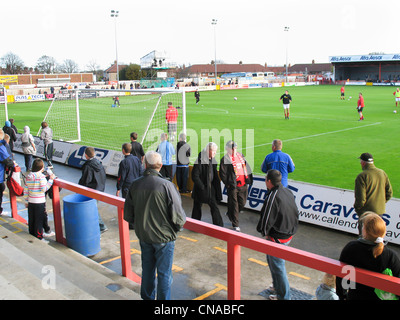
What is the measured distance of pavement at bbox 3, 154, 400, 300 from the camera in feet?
19.8

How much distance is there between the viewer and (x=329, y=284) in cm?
400

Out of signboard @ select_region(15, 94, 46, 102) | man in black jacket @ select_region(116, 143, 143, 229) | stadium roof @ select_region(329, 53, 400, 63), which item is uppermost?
stadium roof @ select_region(329, 53, 400, 63)

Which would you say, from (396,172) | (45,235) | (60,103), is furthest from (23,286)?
(60,103)

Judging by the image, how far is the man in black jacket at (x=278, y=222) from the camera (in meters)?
5.48

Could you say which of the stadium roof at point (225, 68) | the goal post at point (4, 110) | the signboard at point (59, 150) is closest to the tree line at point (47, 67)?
the stadium roof at point (225, 68)

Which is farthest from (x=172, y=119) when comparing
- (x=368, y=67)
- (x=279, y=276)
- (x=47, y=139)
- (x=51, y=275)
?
(x=368, y=67)

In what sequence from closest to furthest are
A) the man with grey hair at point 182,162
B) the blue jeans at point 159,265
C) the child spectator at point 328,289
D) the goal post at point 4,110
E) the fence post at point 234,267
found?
the child spectator at point 328,289
the fence post at point 234,267
the blue jeans at point 159,265
the man with grey hair at point 182,162
the goal post at point 4,110

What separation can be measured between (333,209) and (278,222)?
3.77m

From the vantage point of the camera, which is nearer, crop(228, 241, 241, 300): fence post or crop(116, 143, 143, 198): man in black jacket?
crop(228, 241, 241, 300): fence post

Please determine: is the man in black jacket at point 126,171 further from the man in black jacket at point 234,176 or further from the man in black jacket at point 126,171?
the man in black jacket at point 234,176

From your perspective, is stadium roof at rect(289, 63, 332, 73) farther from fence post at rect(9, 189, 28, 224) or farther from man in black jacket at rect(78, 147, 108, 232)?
fence post at rect(9, 189, 28, 224)

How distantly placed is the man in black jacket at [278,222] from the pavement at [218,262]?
0.47 m

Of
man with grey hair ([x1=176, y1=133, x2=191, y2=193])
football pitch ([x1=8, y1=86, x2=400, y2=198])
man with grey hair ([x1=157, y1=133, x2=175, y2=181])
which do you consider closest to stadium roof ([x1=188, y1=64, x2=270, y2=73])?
football pitch ([x1=8, y1=86, x2=400, y2=198])

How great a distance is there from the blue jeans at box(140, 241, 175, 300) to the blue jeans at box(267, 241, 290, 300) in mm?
1450
